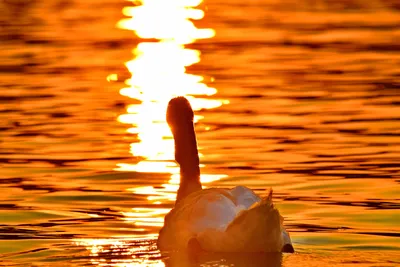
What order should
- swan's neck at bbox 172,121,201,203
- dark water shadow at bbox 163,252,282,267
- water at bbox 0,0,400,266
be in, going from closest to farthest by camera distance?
dark water shadow at bbox 163,252,282,267
water at bbox 0,0,400,266
swan's neck at bbox 172,121,201,203

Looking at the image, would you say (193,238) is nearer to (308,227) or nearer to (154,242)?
(154,242)

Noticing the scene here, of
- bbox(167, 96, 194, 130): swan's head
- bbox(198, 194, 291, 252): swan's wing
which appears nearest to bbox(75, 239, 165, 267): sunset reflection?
bbox(198, 194, 291, 252): swan's wing

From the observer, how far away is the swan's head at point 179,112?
48.8 ft

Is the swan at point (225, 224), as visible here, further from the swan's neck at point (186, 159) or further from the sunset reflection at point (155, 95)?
the swan's neck at point (186, 159)

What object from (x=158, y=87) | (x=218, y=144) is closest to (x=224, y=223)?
(x=218, y=144)

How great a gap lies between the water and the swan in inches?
5.8

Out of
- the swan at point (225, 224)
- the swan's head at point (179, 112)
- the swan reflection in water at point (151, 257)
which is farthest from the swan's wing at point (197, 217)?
the swan's head at point (179, 112)

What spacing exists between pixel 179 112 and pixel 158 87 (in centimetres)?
1056

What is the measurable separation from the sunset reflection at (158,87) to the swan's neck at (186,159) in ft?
2.57

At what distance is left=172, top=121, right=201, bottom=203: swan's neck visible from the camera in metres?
14.6

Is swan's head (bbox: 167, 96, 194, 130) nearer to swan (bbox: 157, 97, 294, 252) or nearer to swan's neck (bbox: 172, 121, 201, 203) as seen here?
swan's neck (bbox: 172, 121, 201, 203)

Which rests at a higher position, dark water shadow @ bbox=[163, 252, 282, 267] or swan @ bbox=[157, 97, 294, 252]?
swan @ bbox=[157, 97, 294, 252]

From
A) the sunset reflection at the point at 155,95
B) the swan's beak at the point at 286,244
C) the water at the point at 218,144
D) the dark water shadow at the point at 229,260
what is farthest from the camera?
the water at the point at 218,144

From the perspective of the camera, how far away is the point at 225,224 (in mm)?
12359
